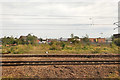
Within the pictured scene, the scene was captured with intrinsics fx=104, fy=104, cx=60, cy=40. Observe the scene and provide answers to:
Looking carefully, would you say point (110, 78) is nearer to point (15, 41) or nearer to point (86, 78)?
point (86, 78)

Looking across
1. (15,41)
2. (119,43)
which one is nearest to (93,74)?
(119,43)

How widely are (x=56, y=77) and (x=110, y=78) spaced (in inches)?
100

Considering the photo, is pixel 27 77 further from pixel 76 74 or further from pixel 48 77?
pixel 76 74

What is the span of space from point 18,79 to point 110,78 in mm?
4260

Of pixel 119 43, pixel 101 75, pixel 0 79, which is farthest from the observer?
pixel 119 43

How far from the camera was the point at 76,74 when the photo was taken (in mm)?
5391

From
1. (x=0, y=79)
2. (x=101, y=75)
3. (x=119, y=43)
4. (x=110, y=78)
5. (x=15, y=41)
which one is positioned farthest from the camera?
(x=15, y=41)

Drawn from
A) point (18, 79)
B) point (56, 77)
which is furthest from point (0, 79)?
point (56, 77)

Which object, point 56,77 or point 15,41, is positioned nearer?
point 56,77

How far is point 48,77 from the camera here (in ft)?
16.5

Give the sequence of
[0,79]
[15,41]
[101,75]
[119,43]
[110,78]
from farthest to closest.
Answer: [15,41]
[119,43]
[101,75]
[110,78]
[0,79]

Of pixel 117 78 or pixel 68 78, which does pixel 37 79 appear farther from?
pixel 117 78

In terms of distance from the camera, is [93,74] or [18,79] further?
[93,74]

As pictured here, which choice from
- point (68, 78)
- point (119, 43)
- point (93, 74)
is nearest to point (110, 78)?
point (93, 74)
